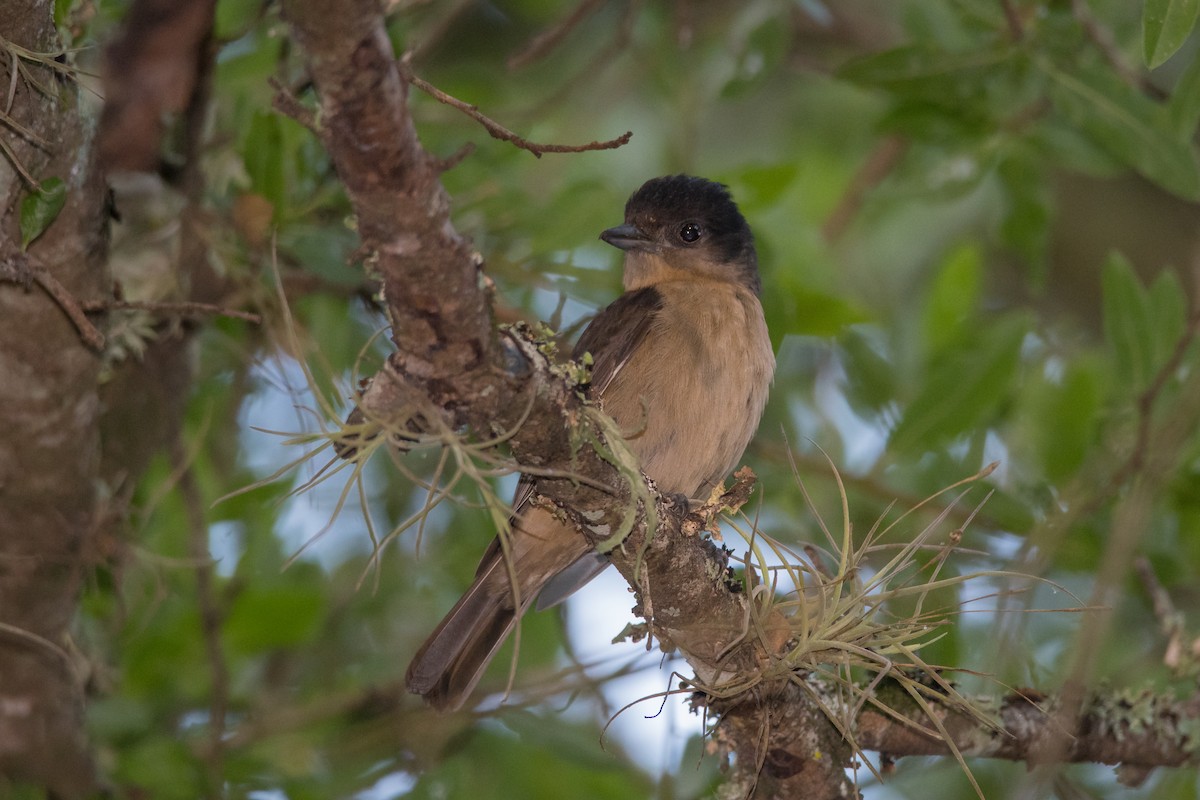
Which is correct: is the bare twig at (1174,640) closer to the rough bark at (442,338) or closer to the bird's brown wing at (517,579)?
the rough bark at (442,338)

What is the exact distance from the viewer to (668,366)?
4312 millimetres

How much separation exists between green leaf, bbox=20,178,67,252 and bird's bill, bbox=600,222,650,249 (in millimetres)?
2110

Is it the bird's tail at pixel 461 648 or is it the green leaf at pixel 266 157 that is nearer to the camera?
the bird's tail at pixel 461 648

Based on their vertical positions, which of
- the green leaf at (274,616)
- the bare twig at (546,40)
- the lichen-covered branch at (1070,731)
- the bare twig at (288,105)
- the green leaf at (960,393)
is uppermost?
the bare twig at (546,40)

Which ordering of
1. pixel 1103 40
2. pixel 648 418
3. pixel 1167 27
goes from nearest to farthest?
pixel 1167 27
pixel 648 418
pixel 1103 40

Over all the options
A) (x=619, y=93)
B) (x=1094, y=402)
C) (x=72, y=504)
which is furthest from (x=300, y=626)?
(x=619, y=93)

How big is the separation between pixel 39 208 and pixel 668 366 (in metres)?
2.03

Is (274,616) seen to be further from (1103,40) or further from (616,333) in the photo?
(1103,40)

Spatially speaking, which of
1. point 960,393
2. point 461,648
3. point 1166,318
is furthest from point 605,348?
point 1166,318

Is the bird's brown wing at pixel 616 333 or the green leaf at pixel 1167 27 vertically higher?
the bird's brown wing at pixel 616 333

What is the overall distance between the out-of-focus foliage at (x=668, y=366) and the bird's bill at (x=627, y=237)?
74 millimetres

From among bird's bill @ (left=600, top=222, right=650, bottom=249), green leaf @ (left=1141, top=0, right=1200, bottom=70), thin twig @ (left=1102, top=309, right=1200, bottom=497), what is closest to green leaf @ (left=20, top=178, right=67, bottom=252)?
bird's bill @ (left=600, top=222, right=650, bottom=249)

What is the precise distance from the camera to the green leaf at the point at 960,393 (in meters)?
4.93

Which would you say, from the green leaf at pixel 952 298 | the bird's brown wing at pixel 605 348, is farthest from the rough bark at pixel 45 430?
the green leaf at pixel 952 298
